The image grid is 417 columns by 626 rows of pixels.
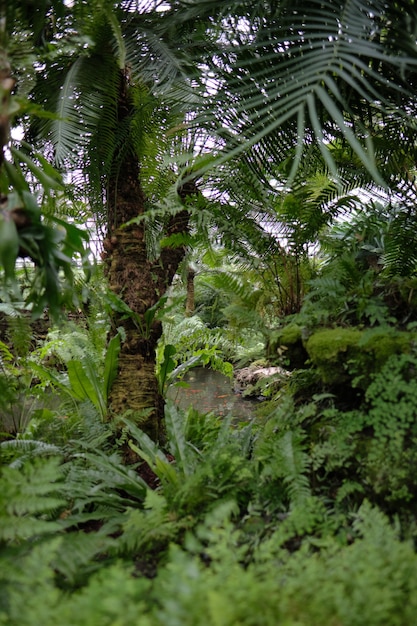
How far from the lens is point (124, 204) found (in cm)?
271

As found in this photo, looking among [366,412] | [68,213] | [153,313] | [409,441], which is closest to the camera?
[409,441]

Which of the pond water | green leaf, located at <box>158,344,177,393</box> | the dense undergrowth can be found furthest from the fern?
the pond water

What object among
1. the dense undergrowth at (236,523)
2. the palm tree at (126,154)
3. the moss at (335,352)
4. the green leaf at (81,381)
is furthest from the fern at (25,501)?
the green leaf at (81,381)

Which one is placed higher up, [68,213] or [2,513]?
[68,213]

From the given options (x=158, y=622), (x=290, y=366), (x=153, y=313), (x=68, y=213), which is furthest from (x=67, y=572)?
(x=68, y=213)

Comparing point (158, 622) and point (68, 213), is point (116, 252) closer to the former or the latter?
point (68, 213)

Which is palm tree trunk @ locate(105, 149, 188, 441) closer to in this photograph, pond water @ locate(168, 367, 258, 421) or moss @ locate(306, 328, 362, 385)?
pond water @ locate(168, 367, 258, 421)

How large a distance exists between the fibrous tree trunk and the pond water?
41.8 inches

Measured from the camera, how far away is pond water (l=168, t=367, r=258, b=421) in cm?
427

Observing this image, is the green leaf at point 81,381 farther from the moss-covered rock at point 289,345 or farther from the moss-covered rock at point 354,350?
the moss-covered rock at point 354,350

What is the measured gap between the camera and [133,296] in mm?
2664

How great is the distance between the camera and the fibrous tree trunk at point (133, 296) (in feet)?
8.50

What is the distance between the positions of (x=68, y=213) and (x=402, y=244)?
2.44 meters

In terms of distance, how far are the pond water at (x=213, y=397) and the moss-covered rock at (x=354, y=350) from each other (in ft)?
6.60
